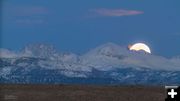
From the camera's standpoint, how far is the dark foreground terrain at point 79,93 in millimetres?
80750

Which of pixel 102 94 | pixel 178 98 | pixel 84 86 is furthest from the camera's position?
pixel 84 86

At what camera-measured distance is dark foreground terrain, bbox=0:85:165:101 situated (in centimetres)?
8075

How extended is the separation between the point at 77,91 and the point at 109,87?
8.48 meters

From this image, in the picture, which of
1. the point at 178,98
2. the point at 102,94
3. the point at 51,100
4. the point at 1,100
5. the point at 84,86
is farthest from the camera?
the point at 84,86

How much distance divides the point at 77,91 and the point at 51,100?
1020 centimetres

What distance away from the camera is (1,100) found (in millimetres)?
71250

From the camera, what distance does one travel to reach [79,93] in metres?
86.0

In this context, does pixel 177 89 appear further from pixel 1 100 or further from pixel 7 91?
pixel 7 91

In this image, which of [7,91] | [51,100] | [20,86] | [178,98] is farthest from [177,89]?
[20,86]

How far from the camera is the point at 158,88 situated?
88.4 metres

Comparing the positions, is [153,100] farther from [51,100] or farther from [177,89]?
[177,89]

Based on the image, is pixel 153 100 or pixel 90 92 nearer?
pixel 153 100

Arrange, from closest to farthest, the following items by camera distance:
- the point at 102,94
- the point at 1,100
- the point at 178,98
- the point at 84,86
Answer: the point at 178,98, the point at 1,100, the point at 102,94, the point at 84,86

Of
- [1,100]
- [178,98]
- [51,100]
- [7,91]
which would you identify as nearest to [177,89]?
[178,98]
